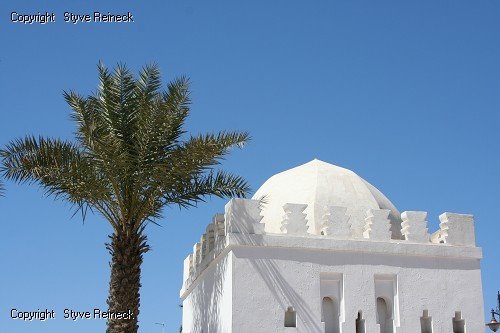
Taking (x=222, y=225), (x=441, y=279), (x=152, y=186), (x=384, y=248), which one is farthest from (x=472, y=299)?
(x=152, y=186)

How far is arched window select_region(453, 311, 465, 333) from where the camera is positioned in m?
15.4

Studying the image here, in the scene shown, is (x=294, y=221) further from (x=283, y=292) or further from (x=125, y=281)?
(x=125, y=281)

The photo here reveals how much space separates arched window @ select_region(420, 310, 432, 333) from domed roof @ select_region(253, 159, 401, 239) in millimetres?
2156

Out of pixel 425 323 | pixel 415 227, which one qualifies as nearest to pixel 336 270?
pixel 415 227

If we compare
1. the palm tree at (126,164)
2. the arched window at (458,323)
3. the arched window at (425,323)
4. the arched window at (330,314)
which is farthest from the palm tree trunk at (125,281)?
the arched window at (458,323)

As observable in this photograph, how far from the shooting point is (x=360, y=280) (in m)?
14.8

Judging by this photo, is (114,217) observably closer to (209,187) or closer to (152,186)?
(152,186)

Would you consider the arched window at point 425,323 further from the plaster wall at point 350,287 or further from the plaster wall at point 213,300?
the plaster wall at point 213,300

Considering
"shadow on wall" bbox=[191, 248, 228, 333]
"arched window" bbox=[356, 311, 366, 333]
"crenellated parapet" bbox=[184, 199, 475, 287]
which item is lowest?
"arched window" bbox=[356, 311, 366, 333]

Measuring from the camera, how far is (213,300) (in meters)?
15.7

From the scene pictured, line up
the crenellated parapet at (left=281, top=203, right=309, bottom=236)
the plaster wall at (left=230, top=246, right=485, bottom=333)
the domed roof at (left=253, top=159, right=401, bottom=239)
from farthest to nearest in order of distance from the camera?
the domed roof at (left=253, top=159, right=401, bottom=239) → the crenellated parapet at (left=281, top=203, right=309, bottom=236) → the plaster wall at (left=230, top=246, right=485, bottom=333)

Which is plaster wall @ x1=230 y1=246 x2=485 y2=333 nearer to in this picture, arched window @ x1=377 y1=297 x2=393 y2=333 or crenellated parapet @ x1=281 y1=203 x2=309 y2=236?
arched window @ x1=377 y1=297 x2=393 y2=333

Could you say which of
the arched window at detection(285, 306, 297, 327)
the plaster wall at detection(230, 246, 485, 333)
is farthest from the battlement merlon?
the arched window at detection(285, 306, 297, 327)

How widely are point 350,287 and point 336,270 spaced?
0.45 m
